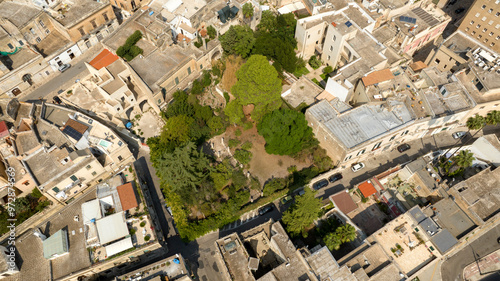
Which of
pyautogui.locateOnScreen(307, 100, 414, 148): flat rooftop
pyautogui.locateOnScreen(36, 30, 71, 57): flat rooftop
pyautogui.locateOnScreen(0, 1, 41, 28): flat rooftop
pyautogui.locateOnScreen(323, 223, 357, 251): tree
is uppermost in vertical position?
pyautogui.locateOnScreen(0, 1, 41, 28): flat rooftop

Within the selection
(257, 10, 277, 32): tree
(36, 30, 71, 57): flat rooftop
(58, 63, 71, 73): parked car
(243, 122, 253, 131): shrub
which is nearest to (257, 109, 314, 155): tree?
(243, 122, 253, 131): shrub

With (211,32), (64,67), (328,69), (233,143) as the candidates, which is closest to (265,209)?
(233,143)

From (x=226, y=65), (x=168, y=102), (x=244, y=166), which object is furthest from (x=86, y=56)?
(x=244, y=166)

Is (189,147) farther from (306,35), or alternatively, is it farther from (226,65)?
(306,35)

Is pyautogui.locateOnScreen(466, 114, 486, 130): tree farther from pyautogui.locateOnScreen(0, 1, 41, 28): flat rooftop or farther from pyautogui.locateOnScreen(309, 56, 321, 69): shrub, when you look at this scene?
pyautogui.locateOnScreen(0, 1, 41, 28): flat rooftop

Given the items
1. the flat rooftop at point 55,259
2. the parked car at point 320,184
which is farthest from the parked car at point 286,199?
the flat rooftop at point 55,259

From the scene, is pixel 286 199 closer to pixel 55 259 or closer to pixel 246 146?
pixel 246 146
